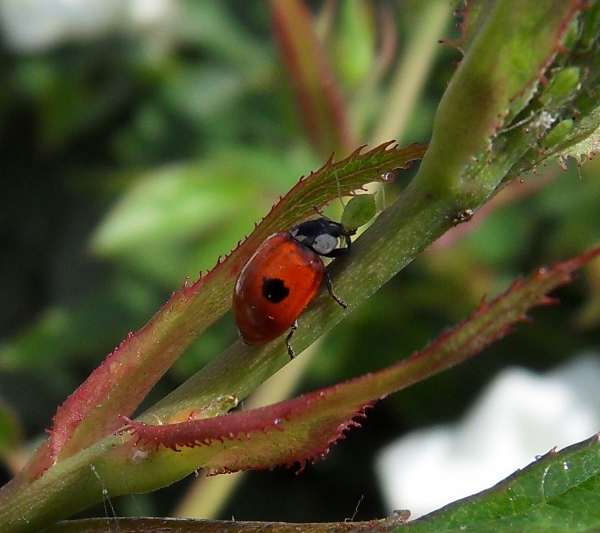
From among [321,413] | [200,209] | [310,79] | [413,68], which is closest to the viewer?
[321,413]

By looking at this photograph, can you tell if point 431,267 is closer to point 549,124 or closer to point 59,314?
point 59,314

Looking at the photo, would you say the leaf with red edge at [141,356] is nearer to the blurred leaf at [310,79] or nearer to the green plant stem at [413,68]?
the blurred leaf at [310,79]

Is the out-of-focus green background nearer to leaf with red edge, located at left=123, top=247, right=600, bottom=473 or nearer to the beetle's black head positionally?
the beetle's black head

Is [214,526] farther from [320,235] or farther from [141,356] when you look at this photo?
[320,235]

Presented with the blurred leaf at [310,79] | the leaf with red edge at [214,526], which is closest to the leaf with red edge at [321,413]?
the leaf with red edge at [214,526]

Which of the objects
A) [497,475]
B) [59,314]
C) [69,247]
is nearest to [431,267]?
[497,475]

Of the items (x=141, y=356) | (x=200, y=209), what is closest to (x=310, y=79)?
(x=200, y=209)
